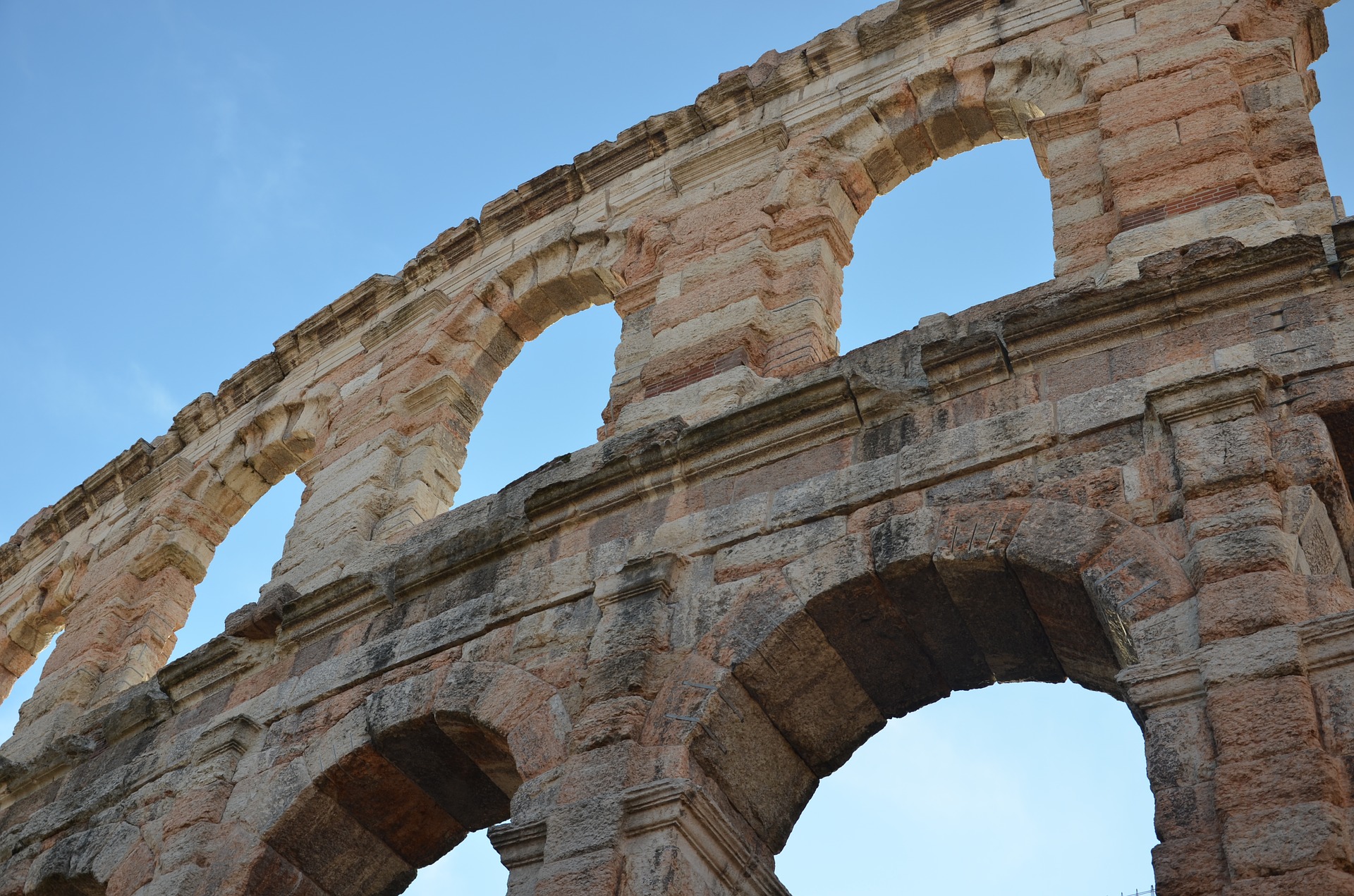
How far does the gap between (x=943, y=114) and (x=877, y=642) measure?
4128 mm

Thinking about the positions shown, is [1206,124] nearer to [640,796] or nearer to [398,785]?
[640,796]

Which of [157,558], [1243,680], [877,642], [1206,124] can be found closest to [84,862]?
[157,558]

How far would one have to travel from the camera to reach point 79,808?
27.6 ft

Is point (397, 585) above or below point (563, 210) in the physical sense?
below

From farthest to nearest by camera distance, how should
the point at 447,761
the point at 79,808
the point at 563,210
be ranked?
the point at 563,210, the point at 79,808, the point at 447,761

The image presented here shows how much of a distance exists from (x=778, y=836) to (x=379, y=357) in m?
6.02

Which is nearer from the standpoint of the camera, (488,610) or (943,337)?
(943,337)

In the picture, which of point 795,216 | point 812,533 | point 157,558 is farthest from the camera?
point 157,558

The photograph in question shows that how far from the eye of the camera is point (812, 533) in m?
6.30

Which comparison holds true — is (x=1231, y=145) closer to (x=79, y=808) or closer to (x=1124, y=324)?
(x=1124, y=324)

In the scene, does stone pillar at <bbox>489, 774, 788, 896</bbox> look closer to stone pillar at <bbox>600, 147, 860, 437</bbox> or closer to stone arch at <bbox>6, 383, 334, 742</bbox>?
stone pillar at <bbox>600, 147, 860, 437</bbox>

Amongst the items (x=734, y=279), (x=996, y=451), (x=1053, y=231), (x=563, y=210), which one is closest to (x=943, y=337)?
(x=996, y=451)

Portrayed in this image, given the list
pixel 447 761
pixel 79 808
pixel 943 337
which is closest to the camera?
pixel 943 337

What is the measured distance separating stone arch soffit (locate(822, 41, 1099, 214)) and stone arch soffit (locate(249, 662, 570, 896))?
13.2 ft
